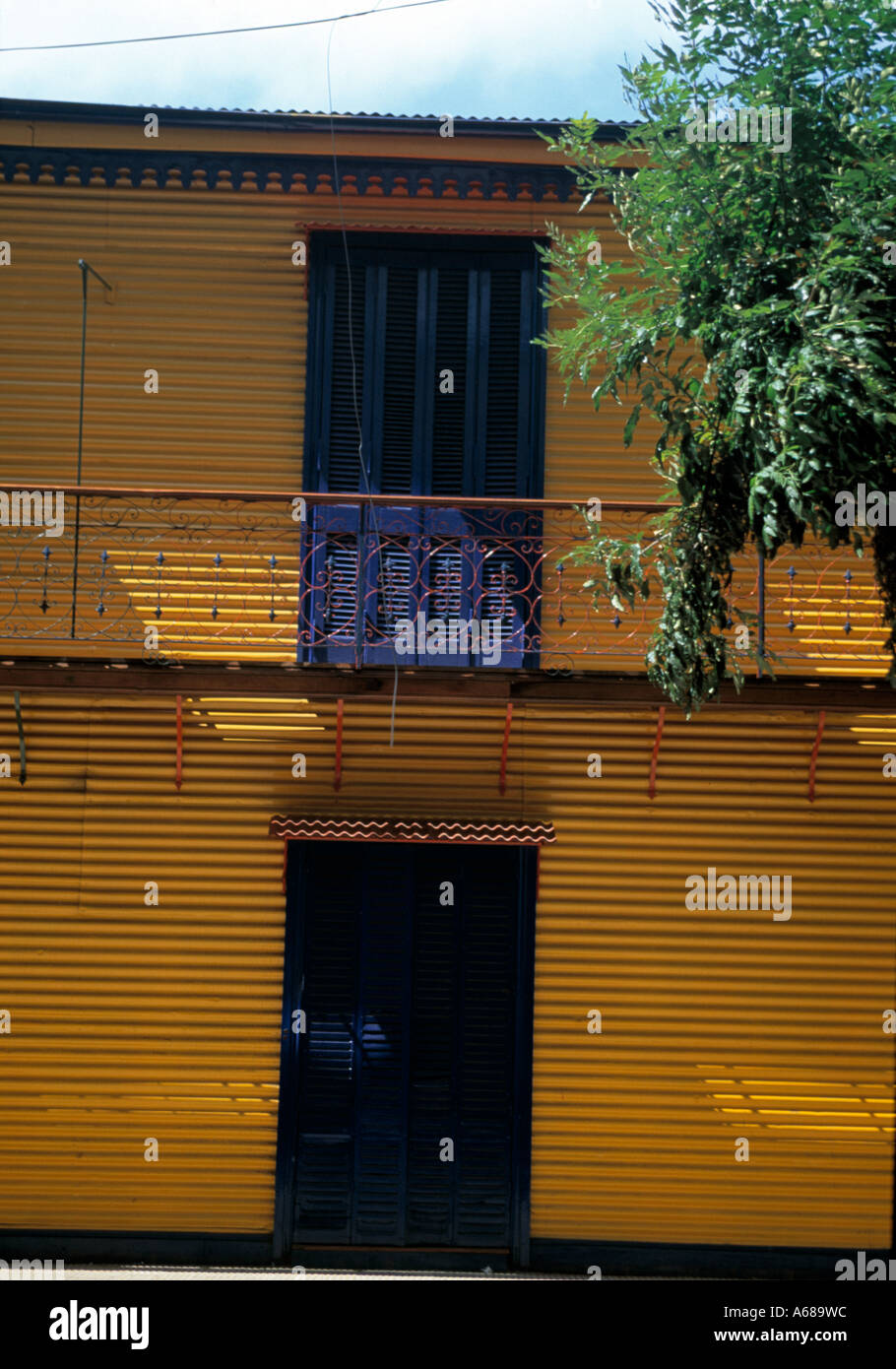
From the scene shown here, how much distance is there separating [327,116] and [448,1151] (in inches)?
327

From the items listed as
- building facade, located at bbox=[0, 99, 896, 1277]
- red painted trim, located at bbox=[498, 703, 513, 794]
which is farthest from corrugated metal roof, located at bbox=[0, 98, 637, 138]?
red painted trim, located at bbox=[498, 703, 513, 794]

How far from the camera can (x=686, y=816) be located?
33.9 feet

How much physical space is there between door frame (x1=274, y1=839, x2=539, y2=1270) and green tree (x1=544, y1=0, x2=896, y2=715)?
130 inches

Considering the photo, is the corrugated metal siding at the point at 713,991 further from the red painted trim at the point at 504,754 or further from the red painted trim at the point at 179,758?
the red painted trim at the point at 179,758

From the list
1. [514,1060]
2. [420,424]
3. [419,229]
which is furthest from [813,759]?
[419,229]

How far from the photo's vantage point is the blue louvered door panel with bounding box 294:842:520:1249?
9938mm

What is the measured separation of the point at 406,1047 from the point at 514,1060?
2.79 feet

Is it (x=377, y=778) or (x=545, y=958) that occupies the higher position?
(x=377, y=778)

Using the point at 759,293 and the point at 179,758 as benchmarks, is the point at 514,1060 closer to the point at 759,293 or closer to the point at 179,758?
the point at 179,758

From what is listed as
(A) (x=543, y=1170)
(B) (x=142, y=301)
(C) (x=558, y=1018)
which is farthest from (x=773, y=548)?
(B) (x=142, y=301)

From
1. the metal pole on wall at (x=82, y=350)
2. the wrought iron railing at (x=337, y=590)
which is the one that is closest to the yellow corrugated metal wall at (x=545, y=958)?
the wrought iron railing at (x=337, y=590)

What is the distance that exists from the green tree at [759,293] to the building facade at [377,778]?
2.22 metres

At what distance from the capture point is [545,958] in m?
10.2

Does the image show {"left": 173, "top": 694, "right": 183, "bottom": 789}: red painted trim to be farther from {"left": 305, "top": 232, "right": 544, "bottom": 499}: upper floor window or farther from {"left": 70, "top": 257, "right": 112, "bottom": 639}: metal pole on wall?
{"left": 305, "top": 232, "right": 544, "bottom": 499}: upper floor window
